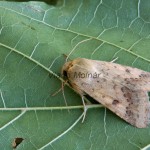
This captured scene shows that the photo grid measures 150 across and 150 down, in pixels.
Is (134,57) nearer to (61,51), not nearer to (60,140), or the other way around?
(61,51)

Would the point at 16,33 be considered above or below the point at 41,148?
above

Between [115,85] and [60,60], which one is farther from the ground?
[60,60]

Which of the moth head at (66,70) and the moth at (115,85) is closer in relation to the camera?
the moth at (115,85)

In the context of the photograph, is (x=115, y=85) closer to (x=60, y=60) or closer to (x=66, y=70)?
(x=66, y=70)

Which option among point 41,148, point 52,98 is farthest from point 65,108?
point 41,148

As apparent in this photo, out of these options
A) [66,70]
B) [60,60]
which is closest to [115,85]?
[66,70]

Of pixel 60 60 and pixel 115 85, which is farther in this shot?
pixel 60 60
